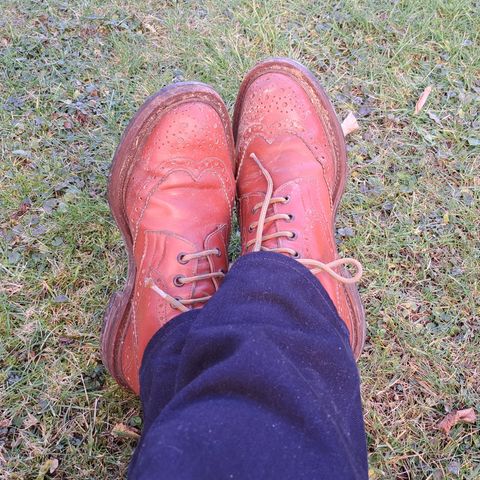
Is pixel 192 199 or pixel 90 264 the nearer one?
pixel 192 199

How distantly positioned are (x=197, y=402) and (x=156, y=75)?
1.59 m

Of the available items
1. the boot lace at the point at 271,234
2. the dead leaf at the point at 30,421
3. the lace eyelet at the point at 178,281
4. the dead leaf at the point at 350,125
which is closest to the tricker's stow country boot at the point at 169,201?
the lace eyelet at the point at 178,281

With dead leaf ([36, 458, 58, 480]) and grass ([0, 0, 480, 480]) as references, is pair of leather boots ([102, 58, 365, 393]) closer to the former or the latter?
grass ([0, 0, 480, 480])

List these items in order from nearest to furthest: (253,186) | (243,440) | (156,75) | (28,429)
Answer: (243,440) → (28,429) → (253,186) → (156,75)

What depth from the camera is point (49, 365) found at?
5.87ft

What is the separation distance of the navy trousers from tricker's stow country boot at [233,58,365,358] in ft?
1.43

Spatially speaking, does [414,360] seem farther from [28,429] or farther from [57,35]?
[57,35]

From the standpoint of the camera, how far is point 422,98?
2.22 m

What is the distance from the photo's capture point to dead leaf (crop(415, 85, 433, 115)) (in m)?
2.21

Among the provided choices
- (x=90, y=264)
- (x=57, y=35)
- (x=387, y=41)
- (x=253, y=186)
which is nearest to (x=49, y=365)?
(x=90, y=264)

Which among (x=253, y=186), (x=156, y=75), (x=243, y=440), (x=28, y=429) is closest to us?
(x=243, y=440)

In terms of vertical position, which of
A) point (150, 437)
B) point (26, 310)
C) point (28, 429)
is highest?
point (150, 437)

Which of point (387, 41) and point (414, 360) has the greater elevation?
point (387, 41)

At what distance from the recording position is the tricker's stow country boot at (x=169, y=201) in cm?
166
